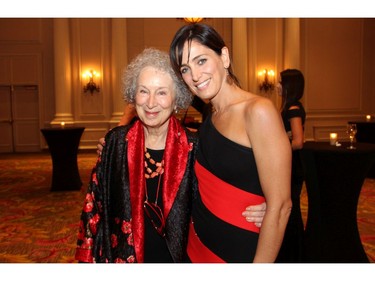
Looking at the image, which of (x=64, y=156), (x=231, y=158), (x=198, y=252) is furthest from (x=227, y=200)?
(x=64, y=156)

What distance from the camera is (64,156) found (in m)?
6.52

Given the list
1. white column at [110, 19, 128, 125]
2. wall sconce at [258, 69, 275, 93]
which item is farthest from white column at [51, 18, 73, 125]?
wall sconce at [258, 69, 275, 93]

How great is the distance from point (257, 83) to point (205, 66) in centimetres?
1051

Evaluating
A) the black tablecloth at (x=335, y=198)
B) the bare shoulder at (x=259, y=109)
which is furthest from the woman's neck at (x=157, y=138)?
the black tablecloth at (x=335, y=198)

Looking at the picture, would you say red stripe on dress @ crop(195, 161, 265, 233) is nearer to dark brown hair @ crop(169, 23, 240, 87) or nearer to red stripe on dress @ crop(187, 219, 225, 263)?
red stripe on dress @ crop(187, 219, 225, 263)

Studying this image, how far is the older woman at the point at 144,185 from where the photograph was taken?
1569mm

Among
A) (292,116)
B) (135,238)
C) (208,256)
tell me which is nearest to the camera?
(208,256)

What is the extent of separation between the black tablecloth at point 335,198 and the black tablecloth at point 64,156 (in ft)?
13.9

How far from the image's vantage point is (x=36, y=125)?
12.1 m

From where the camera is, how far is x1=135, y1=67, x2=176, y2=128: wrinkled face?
157 centimetres

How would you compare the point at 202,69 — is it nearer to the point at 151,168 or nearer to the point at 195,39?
the point at 195,39

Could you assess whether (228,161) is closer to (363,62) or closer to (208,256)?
(208,256)
